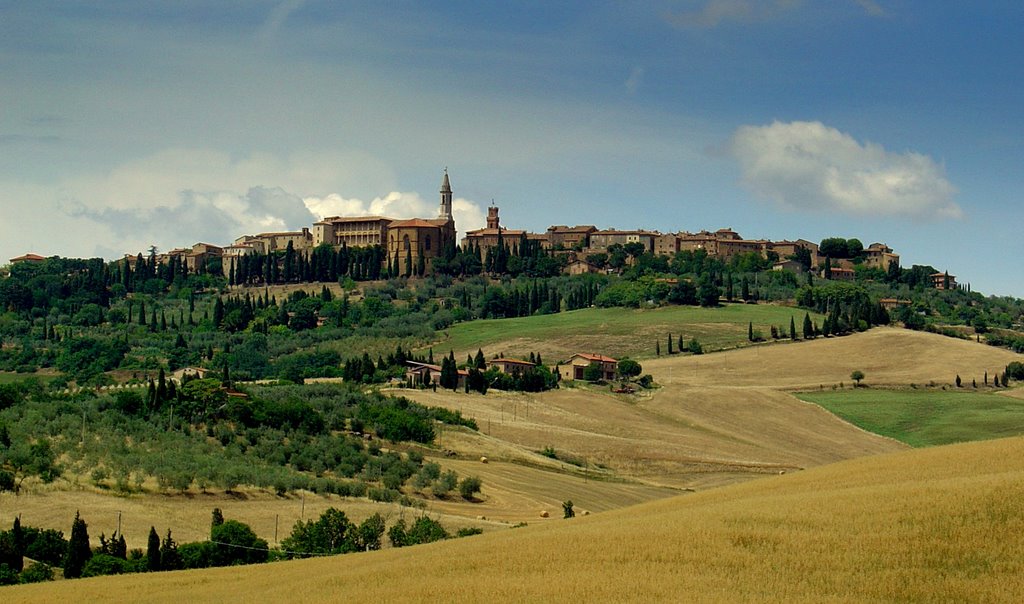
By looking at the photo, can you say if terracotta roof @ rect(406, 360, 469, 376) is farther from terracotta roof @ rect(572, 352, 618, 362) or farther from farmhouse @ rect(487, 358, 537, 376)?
terracotta roof @ rect(572, 352, 618, 362)

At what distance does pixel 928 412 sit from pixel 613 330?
1818 inches

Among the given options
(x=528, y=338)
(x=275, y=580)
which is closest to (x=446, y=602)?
(x=275, y=580)

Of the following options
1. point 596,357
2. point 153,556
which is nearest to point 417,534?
point 153,556

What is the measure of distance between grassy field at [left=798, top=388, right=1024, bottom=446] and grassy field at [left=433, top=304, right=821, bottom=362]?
25.4 m

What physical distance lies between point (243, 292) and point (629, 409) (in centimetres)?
9346

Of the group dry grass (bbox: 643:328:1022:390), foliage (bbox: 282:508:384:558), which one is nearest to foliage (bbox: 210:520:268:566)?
foliage (bbox: 282:508:384:558)

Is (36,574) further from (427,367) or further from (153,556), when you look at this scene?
(427,367)

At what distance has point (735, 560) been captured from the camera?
3469 cm

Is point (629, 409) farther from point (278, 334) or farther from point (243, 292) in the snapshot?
point (243, 292)

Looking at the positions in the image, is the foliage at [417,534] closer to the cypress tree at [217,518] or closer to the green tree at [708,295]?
the cypress tree at [217,518]

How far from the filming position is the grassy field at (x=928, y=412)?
105 metres

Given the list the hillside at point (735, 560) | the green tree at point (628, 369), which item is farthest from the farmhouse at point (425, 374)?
A: the hillside at point (735, 560)

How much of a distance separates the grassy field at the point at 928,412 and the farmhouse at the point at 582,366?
18774 mm

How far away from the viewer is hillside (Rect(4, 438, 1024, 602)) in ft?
106
